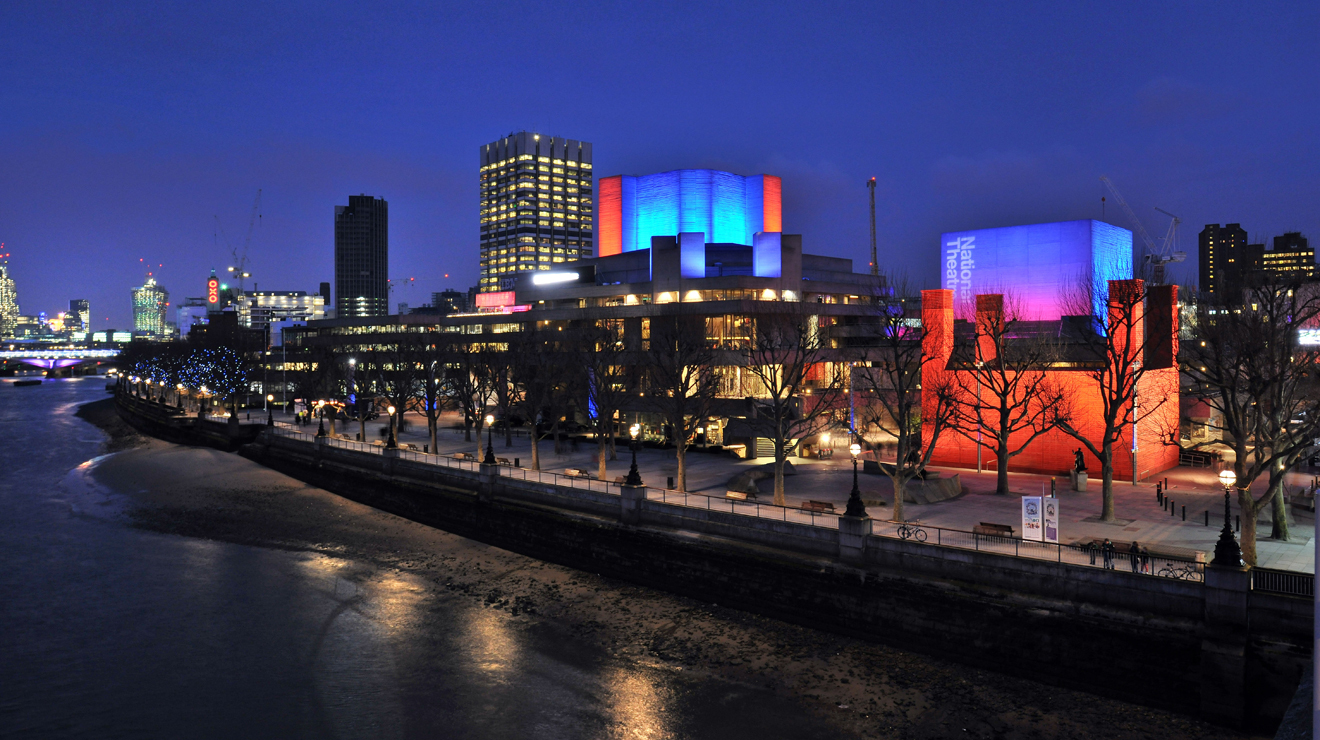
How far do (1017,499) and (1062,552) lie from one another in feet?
39.7

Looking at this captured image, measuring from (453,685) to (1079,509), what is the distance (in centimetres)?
2733

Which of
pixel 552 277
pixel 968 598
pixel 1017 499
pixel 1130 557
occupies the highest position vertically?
pixel 552 277

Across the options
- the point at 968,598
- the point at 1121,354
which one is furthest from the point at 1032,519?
the point at 1121,354

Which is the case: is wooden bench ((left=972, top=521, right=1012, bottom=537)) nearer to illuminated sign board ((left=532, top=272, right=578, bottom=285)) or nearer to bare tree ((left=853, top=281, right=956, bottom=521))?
bare tree ((left=853, top=281, right=956, bottom=521))

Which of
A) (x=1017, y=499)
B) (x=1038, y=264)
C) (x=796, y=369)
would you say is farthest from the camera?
(x=1038, y=264)

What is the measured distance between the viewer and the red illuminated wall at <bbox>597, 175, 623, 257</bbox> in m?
90.5

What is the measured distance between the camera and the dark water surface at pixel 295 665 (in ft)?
69.9

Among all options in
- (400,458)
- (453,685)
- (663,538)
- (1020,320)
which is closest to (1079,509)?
(1020,320)

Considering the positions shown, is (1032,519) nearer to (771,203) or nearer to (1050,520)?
(1050,520)

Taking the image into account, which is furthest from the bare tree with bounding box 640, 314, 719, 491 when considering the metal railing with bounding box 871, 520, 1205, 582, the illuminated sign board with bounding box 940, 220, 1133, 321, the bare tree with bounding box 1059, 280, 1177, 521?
the bare tree with bounding box 1059, 280, 1177, 521

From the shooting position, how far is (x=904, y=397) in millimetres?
34344

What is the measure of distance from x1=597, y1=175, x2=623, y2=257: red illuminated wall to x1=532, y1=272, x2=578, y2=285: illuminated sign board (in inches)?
196

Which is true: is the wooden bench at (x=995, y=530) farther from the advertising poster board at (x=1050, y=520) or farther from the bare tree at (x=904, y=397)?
the bare tree at (x=904, y=397)

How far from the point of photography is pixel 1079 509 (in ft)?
111
